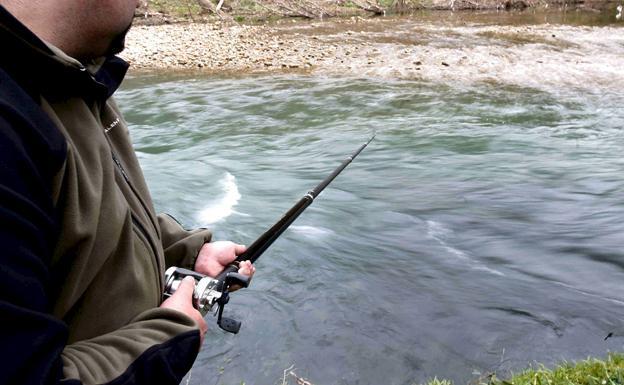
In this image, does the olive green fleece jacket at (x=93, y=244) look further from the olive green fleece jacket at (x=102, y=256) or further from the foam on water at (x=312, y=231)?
the foam on water at (x=312, y=231)

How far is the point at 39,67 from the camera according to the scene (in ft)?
5.50

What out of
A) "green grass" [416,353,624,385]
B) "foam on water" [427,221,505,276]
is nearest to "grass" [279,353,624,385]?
"green grass" [416,353,624,385]

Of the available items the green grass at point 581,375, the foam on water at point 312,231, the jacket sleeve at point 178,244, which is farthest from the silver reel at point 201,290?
the foam on water at point 312,231

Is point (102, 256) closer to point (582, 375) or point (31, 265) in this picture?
point (31, 265)

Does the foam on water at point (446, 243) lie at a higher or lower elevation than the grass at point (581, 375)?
lower

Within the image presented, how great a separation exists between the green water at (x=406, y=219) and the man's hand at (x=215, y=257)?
1731 mm

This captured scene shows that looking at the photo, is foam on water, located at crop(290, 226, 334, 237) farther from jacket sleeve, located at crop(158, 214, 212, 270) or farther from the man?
the man

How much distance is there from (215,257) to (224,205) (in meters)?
5.61

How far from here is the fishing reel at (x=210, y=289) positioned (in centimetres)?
234

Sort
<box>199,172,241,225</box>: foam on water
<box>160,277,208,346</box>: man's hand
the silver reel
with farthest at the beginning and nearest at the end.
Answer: <box>199,172,241,225</box>: foam on water < the silver reel < <box>160,277,208,346</box>: man's hand

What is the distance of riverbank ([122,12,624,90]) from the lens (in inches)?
639

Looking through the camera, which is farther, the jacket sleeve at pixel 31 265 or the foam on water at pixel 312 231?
the foam on water at pixel 312 231

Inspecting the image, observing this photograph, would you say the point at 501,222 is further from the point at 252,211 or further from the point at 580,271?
the point at 252,211

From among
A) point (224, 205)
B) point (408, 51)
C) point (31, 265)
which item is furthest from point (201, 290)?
point (408, 51)
